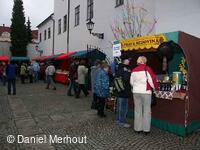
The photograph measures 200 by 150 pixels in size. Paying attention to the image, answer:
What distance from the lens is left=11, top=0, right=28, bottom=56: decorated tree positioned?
137 ft

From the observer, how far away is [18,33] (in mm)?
42281

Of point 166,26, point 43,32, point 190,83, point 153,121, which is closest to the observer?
point 190,83

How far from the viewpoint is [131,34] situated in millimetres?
13672

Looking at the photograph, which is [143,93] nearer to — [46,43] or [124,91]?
[124,91]

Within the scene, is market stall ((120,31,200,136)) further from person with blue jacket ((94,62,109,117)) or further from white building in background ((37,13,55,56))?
white building in background ((37,13,55,56))

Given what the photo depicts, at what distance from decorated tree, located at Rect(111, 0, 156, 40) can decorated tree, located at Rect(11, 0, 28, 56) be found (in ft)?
94.1

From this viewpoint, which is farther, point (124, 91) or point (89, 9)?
point (89, 9)

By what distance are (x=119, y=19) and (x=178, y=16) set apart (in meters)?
3.70

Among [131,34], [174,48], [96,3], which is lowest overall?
[174,48]

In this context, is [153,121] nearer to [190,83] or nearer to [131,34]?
[190,83]

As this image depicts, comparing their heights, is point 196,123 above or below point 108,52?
below

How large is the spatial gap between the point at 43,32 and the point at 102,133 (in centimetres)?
3043

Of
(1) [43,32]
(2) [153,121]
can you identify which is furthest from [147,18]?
(1) [43,32]

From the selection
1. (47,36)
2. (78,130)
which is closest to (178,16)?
(78,130)
